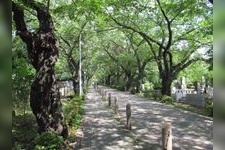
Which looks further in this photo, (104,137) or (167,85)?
(167,85)

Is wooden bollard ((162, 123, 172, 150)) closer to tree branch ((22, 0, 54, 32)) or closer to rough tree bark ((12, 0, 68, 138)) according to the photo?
rough tree bark ((12, 0, 68, 138))

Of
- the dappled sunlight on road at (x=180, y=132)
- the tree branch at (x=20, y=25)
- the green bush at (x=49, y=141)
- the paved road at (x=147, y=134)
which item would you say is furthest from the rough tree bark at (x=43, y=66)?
the dappled sunlight on road at (x=180, y=132)

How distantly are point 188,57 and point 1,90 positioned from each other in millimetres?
31250

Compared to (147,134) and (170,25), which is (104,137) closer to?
(147,134)

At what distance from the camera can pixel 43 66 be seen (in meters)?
9.41

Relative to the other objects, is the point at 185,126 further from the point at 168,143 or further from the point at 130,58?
the point at 130,58

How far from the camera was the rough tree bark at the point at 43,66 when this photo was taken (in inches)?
363

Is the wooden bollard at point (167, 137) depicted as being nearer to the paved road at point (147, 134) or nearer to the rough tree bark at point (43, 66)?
the paved road at point (147, 134)

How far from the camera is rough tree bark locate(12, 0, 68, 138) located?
30.3 ft

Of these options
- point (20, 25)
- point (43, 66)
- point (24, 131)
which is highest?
point (20, 25)

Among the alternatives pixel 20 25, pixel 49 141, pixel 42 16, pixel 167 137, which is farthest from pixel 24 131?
pixel 167 137

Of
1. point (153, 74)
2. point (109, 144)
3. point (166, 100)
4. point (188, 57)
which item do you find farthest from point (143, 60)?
point (109, 144)

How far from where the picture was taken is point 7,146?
2.32 ft

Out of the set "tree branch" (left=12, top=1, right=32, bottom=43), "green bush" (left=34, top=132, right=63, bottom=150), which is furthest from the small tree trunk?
"green bush" (left=34, top=132, right=63, bottom=150)
